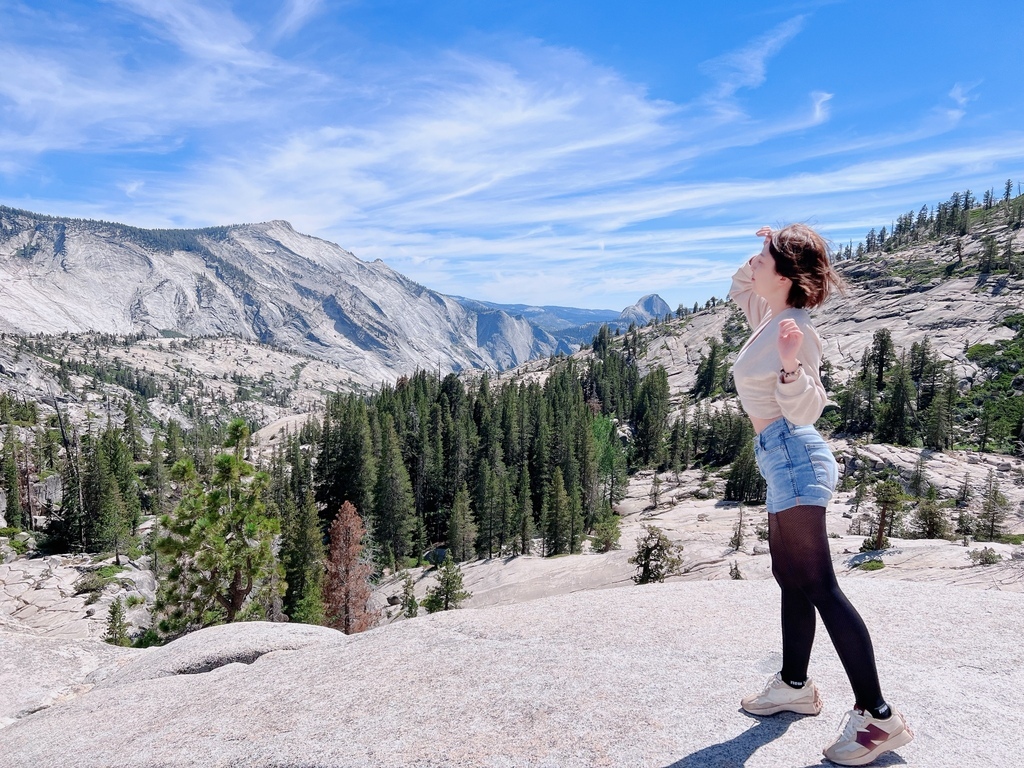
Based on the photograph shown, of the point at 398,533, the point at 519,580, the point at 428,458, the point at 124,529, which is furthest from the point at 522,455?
the point at 124,529

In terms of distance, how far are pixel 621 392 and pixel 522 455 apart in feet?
205

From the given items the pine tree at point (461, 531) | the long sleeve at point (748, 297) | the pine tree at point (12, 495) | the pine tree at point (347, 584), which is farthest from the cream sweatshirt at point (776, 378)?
the pine tree at point (12, 495)

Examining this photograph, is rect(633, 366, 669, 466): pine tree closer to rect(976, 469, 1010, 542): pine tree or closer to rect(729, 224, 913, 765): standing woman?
rect(976, 469, 1010, 542): pine tree

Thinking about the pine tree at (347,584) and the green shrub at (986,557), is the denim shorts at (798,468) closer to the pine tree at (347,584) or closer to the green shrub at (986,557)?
the green shrub at (986,557)

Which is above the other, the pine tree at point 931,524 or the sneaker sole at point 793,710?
the sneaker sole at point 793,710

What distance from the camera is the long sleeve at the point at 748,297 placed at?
4910mm

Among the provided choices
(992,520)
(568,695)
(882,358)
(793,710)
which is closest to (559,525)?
(992,520)

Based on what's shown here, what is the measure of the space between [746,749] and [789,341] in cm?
324

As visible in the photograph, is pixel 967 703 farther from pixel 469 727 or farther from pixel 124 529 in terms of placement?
pixel 124 529

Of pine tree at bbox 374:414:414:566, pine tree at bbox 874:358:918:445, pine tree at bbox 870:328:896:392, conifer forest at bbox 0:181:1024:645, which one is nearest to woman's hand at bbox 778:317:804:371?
conifer forest at bbox 0:181:1024:645

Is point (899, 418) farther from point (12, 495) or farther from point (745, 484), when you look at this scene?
point (12, 495)

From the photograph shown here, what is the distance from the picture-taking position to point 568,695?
215 inches

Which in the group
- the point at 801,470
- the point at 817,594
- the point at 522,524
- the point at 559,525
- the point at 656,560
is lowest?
the point at 522,524

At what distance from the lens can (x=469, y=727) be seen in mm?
5070
